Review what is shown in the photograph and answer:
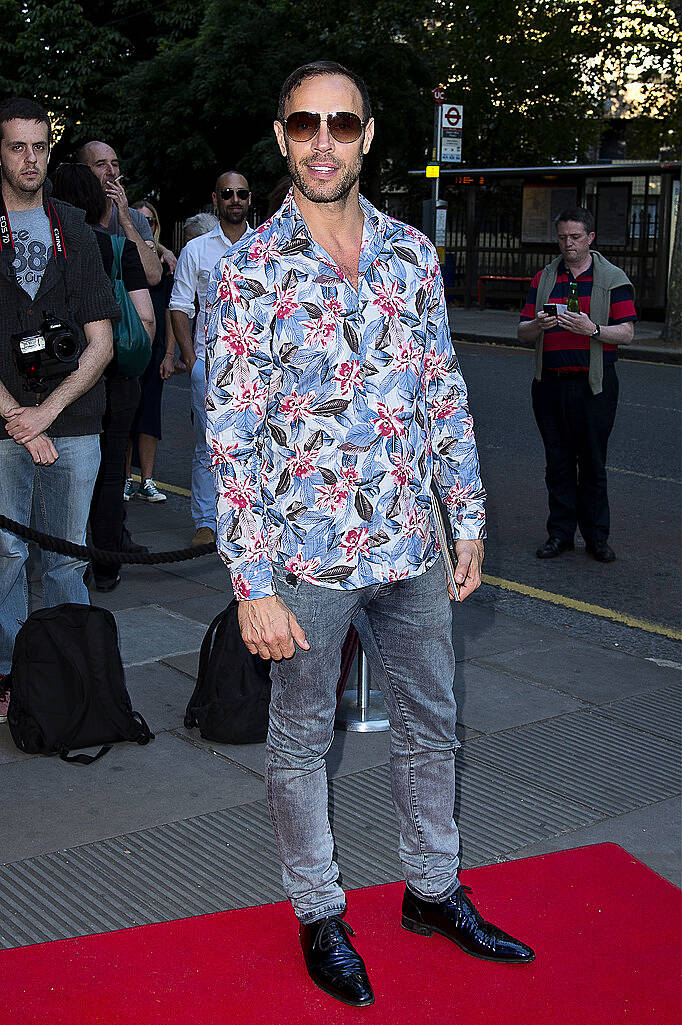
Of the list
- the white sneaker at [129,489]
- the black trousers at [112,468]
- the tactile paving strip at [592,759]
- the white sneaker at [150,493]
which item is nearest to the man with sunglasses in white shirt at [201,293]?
the black trousers at [112,468]

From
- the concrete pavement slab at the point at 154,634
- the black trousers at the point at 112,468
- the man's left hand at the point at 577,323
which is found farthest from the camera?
the man's left hand at the point at 577,323

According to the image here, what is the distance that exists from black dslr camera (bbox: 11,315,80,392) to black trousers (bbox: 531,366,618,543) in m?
3.33

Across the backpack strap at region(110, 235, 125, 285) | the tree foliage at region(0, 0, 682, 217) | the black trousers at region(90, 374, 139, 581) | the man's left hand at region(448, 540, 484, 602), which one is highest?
the tree foliage at region(0, 0, 682, 217)

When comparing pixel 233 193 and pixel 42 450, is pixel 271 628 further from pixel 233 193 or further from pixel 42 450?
pixel 233 193

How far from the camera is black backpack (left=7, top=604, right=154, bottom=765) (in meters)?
4.07

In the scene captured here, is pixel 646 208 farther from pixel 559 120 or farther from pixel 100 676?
pixel 100 676

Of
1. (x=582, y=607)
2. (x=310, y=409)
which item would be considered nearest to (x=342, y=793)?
(x=310, y=409)

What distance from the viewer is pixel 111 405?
230 inches

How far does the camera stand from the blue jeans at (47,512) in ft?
13.9

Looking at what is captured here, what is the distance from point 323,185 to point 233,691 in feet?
6.68

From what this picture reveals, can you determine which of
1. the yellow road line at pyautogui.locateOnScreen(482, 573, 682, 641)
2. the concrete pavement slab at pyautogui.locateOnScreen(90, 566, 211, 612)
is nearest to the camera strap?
the concrete pavement slab at pyautogui.locateOnScreen(90, 566, 211, 612)

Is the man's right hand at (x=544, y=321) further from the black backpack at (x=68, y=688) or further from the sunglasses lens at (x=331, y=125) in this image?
the sunglasses lens at (x=331, y=125)

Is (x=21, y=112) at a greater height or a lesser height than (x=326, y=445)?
greater

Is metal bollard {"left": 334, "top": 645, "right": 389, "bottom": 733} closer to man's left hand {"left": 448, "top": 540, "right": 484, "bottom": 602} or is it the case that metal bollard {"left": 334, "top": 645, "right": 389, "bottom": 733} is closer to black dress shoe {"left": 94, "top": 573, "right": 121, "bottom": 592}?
man's left hand {"left": 448, "top": 540, "right": 484, "bottom": 602}
